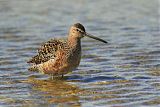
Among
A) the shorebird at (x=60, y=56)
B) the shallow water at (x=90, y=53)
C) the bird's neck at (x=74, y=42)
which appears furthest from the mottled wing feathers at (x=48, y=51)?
the shallow water at (x=90, y=53)

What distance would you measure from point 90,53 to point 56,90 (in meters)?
2.85

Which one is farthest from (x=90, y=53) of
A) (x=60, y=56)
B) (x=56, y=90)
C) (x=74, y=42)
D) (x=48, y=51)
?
(x=56, y=90)

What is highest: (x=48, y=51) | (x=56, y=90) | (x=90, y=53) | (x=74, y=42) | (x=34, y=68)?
(x=74, y=42)

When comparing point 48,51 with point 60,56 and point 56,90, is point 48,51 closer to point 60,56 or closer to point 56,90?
point 60,56

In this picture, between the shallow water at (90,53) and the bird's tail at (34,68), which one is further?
the bird's tail at (34,68)

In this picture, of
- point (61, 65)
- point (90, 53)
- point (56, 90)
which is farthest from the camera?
point (90, 53)

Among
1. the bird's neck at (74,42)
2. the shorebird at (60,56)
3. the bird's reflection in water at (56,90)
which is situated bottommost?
the bird's reflection in water at (56,90)

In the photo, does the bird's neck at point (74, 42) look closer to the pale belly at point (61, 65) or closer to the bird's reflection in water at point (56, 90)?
the pale belly at point (61, 65)

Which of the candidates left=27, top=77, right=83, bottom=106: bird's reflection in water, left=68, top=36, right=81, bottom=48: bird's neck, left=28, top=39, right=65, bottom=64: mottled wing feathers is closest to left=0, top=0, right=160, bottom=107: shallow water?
left=27, top=77, right=83, bottom=106: bird's reflection in water

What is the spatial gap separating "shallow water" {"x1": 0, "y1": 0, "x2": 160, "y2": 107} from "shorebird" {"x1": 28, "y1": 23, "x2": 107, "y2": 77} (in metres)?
0.21

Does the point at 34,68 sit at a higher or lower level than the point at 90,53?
lower

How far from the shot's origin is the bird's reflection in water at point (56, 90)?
342 inches

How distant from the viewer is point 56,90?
9523 mm

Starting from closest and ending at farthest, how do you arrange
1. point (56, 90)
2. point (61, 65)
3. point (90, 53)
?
point (56, 90) < point (61, 65) < point (90, 53)
